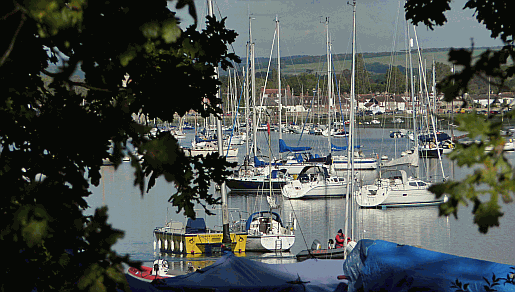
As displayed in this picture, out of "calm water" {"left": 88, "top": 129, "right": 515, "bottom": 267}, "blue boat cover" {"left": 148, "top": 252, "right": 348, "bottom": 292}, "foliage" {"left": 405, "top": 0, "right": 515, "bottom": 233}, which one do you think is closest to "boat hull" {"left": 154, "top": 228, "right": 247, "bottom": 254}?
"calm water" {"left": 88, "top": 129, "right": 515, "bottom": 267}

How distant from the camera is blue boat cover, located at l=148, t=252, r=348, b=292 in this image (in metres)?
8.69

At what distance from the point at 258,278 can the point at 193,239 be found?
16.8 meters

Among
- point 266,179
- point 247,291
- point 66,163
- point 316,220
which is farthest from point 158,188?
point 66,163

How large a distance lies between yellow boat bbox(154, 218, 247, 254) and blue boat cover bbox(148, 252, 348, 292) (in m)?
15.2

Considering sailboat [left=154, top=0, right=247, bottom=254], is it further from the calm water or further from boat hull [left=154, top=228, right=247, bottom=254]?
the calm water

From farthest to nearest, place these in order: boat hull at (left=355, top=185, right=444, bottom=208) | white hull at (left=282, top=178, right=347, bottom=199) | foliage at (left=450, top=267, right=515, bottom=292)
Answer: white hull at (left=282, top=178, right=347, bottom=199) → boat hull at (left=355, top=185, right=444, bottom=208) → foliage at (left=450, top=267, right=515, bottom=292)

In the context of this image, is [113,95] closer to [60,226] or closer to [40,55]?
[40,55]

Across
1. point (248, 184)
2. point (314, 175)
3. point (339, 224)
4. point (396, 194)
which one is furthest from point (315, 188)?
point (339, 224)

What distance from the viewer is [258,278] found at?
29.5ft

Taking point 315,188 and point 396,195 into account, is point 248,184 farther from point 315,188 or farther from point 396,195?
point 396,195

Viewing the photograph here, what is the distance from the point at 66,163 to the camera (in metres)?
5.16

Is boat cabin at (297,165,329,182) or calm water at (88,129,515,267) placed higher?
boat cabin at (297,165,329,182)

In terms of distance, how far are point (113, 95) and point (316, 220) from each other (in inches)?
1231

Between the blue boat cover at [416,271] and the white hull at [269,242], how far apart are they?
61.1 feet
